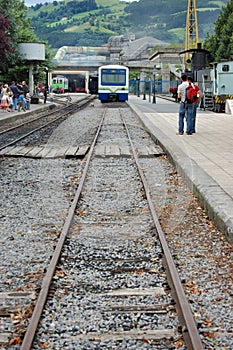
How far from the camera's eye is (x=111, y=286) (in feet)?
19.1

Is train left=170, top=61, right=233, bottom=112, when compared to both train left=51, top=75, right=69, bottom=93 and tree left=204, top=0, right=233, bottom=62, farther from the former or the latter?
train left=51, top=75, right=69, bottom=93

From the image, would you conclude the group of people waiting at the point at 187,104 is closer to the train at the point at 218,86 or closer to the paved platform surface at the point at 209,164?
the paved platform surface at the point at 209,164

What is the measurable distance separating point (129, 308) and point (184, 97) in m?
15.2

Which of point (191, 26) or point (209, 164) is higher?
point (191, 26)

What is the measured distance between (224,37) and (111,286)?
75.5 meters

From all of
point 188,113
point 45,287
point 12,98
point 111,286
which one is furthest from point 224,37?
point 45,287

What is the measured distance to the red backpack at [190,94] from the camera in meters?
19.6

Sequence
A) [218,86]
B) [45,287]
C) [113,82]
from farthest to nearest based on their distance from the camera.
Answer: [113,82] → [218,86] → [45,287]

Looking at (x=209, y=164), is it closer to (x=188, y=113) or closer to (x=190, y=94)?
(x=190, y=94)

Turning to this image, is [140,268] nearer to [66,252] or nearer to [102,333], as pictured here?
[66,252]

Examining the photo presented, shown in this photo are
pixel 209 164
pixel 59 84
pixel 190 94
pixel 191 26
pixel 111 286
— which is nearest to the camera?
pixel 111 286

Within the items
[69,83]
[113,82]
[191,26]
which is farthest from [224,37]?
[191,26]

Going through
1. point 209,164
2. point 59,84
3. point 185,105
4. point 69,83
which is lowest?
point 209,164

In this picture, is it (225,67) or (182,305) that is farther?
(225,67)
